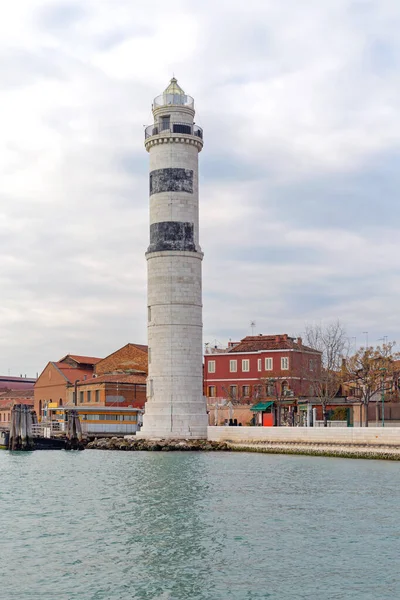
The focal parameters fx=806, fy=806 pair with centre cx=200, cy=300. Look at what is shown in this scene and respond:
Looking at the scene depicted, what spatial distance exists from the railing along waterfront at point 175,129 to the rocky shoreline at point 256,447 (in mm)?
20415

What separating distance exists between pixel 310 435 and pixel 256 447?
3.52 m

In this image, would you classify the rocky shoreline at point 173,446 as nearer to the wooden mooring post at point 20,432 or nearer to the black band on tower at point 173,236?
the wooden mooring post at point 20,432

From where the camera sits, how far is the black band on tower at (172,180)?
5272 centimetres

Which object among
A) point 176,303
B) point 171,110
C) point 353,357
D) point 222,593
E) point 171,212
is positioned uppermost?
point 171,110

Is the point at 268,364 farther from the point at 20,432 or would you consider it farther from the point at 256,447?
the point at 20,432

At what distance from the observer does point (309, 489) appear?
2764 centimetres

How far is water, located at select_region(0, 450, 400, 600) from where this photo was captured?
14.9m

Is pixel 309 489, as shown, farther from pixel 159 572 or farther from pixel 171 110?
pixel 171 110

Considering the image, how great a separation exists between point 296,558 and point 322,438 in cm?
2888

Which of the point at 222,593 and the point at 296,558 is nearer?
the point at 222,593

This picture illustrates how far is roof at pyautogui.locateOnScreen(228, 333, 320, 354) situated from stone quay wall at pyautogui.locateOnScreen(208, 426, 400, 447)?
1730 cm

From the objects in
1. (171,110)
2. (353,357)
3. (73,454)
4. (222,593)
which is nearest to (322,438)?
(353,357)

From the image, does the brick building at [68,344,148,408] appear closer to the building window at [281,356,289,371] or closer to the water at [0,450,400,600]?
the building window at [281,356,289,371]

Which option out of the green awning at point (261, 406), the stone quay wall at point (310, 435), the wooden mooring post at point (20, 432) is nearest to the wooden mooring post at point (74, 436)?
the wooden mooring post at point (20, 432)
